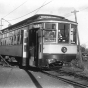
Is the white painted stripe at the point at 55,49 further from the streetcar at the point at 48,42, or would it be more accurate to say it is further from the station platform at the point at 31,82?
the station platform at the point at 31,82

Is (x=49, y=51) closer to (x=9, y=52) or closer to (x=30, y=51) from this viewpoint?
(x=30, y=51)

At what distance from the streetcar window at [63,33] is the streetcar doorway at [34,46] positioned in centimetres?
127

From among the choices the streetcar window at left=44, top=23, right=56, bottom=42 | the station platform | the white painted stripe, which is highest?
the streetcar window at left=44, top=23, right=56, bottom=42

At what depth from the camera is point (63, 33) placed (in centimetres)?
1169

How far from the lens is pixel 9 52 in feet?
52.6

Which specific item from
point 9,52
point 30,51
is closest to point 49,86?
point 30,51

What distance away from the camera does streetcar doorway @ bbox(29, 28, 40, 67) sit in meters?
11.6

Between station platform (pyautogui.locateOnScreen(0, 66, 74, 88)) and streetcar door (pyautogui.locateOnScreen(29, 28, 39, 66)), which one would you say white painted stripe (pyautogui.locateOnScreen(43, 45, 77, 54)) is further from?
station platform (pyautogui.locateOnScreen(0, 66, 74, 88))

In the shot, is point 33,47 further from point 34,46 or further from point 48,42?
point 48,42

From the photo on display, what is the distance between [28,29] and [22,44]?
41.7 inches

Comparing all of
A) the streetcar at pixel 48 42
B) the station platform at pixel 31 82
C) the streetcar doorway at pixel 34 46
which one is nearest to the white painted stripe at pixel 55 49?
the streetcar at pixel 48 42

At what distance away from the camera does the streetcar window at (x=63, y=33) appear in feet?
38.0

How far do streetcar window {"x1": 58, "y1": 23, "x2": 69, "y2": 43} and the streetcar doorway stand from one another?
50.1 inches

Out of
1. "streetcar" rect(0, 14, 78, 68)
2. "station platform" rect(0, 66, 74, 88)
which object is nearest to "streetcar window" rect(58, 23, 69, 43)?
"streetcar" rect(0, 14, 78, 68)
